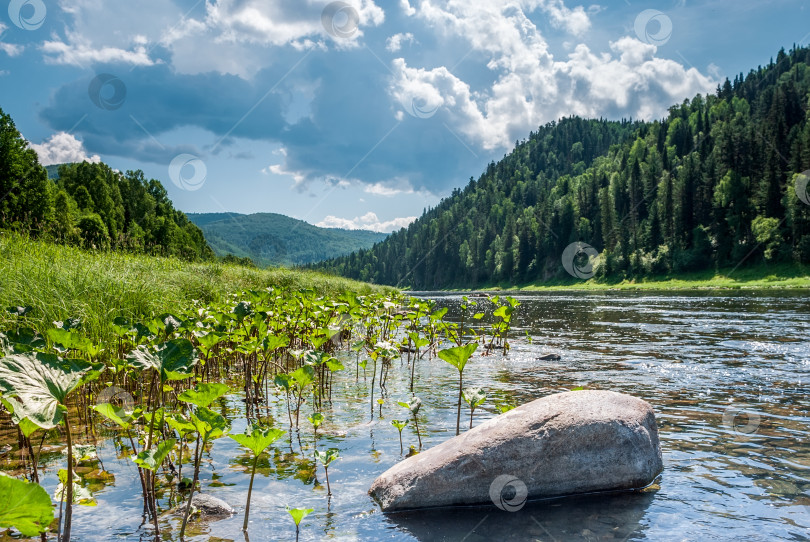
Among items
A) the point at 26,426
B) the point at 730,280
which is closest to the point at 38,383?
the point at 26,426

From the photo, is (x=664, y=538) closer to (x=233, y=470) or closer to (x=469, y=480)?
(x=469, y=480)

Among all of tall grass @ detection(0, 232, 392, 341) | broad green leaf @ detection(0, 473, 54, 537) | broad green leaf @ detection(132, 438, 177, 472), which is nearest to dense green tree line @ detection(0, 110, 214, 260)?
tall grass @ detection(0, 232, 392, 341)

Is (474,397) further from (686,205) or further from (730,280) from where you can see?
(686,205)

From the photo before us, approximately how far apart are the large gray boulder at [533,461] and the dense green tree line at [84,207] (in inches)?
590

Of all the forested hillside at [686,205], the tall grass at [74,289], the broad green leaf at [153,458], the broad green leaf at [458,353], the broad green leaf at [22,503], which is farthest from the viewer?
the forested hillside at [686,205]

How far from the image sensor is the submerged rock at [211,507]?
15.1ft

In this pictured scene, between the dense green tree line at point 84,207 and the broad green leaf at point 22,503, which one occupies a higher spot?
the dense green tree line at point 84,207

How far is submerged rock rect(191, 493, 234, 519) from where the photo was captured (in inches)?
181

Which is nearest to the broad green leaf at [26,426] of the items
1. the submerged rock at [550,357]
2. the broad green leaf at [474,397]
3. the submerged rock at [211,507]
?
the submerged rock at [211,507]

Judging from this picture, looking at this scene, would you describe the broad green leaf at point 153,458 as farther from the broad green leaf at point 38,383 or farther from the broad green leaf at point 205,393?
the broad green leaf at point 38,383

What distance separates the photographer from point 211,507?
468 centimetres

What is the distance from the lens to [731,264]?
81.9 metres

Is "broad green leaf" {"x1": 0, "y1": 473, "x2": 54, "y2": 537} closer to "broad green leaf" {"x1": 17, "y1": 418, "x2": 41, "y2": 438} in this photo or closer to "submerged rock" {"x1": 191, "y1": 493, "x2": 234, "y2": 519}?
"broad green leaf" {"x1": 17, "y1": 418, "x2": 41, "y2": 438}

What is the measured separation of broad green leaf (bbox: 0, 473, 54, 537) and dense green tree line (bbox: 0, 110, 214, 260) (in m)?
15.8
